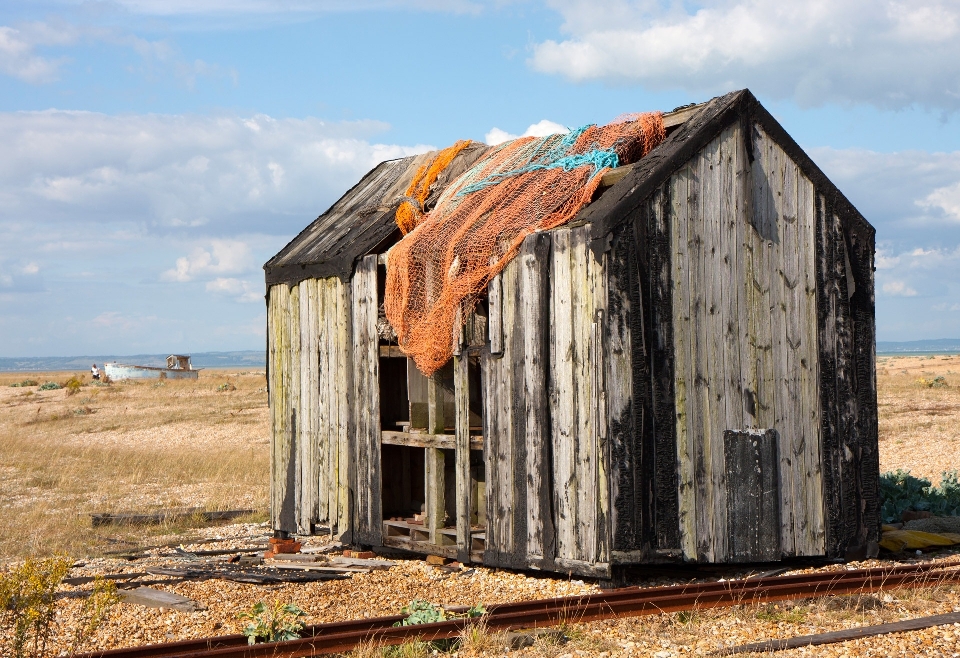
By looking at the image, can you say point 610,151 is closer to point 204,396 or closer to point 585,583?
point 585,583

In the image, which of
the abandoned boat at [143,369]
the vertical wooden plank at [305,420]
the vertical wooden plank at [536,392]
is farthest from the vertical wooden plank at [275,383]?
the abandoned boat at [143,369]

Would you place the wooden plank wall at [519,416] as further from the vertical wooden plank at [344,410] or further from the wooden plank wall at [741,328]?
the vertical wooden plank at [344,410]

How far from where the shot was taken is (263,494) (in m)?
17.8

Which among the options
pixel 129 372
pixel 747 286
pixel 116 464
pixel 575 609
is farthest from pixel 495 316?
pixel 129 372

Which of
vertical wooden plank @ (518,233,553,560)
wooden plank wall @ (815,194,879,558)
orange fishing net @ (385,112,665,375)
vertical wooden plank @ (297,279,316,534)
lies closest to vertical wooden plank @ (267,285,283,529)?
vertical wooden plank @ (297,279,316,534)

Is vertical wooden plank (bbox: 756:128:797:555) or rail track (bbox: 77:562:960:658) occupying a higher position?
vertical wooden plank (bbox: 756:128:797:555)

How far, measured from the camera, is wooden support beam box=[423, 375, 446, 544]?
10.5 m

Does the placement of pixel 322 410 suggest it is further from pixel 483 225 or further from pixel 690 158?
pixel 690 158

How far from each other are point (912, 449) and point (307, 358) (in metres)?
12.5

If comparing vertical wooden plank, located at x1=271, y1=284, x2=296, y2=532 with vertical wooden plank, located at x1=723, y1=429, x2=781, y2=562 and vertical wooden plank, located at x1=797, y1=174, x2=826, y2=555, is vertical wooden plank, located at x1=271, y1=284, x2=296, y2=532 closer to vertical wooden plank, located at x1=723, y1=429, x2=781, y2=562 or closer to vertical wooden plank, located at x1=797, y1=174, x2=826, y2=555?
vertical wooden plank, located at x1=723, y1=429, x2=781, y2=562

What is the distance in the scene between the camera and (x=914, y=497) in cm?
1284

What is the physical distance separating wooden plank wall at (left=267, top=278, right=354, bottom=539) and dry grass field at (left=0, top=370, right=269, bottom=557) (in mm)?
2601

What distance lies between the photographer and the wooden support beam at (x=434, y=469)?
10508 mm

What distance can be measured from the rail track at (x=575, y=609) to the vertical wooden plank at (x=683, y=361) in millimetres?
780
